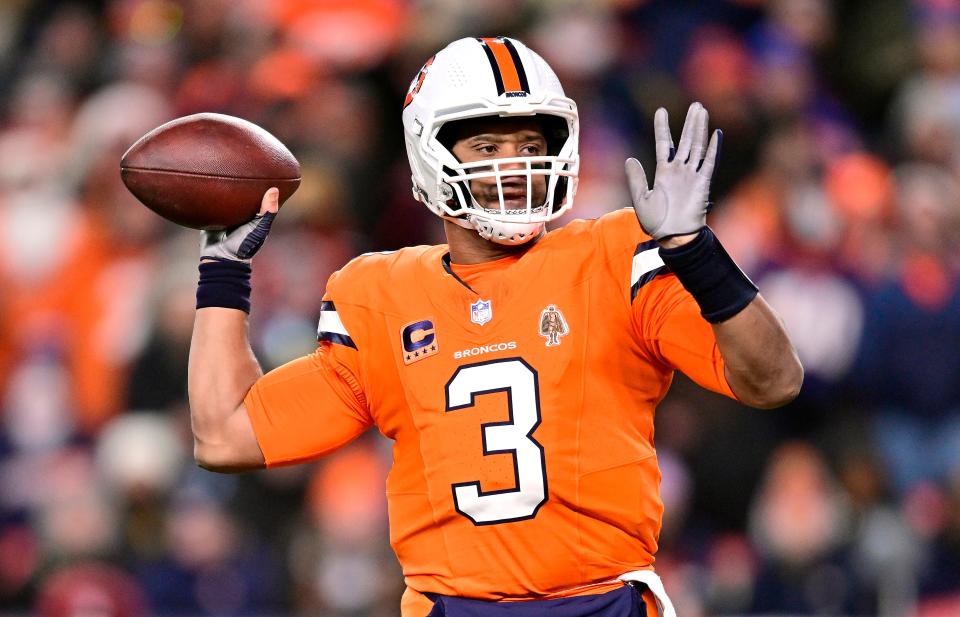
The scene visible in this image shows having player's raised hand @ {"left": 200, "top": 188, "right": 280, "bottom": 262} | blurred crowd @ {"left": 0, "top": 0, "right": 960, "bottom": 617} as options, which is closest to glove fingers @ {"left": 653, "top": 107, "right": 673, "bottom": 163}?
player's raised hand @ {"left": 200, "top": 188, "right": 280, "bottom": 262}

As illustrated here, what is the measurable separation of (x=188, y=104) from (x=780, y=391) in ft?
16.8

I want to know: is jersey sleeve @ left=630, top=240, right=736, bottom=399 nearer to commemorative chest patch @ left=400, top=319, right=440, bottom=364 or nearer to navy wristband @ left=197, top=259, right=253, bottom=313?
commemorative chest patch @ left=400, top=319, right=440, bottom=364

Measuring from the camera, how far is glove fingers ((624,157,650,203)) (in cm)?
298

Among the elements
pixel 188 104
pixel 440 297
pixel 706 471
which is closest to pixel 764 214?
pixel 706 471

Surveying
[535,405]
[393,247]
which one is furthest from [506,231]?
[393,247]

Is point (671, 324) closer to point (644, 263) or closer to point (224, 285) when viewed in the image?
point (644, 263)

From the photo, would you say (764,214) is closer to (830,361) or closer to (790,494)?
(830,361)

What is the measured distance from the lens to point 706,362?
10.1ft

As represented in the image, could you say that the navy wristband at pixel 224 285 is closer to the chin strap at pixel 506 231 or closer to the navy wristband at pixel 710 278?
the chin strap at pixel 506 231

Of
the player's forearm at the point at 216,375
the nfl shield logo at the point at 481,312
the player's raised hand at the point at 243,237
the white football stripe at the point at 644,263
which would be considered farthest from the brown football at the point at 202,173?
the white football stripe at the point at 644,263

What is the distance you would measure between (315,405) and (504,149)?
0.68 m

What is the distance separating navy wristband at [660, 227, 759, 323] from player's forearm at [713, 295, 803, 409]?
0.07ft

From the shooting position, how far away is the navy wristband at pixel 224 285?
353 cm

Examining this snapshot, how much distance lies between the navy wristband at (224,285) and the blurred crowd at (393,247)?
7.36 ft
